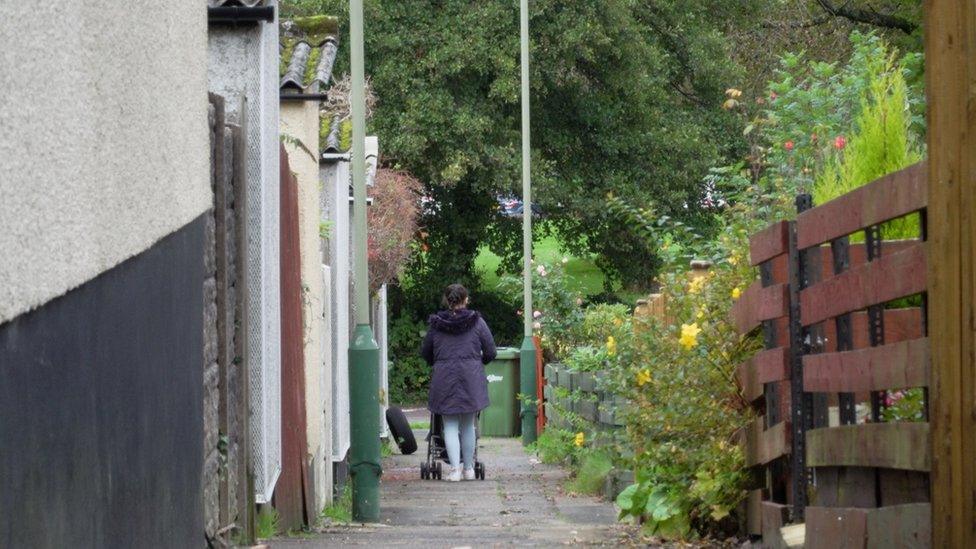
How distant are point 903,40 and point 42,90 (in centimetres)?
1748

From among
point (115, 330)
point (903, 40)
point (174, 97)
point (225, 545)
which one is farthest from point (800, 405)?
point (903, 40)

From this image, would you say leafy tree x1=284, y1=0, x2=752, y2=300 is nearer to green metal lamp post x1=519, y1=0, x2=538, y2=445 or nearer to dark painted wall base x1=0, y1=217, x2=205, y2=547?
green metal lamp post x1=519, y1=0, x2=538, y2=445

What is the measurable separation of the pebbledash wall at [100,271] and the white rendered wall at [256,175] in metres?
1.61

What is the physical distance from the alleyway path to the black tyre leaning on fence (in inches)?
10.0

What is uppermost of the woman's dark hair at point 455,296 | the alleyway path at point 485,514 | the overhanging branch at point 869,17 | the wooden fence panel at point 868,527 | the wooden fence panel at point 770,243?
the overhanging branch at point 869,17

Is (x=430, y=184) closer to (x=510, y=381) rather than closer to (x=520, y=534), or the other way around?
(x=510, y=381)

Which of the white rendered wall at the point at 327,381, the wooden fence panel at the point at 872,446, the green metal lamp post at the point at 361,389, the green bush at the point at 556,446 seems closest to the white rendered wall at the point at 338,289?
the white rendered wall at the point at 327,381

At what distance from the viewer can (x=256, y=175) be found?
6328 millimetres

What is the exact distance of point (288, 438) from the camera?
7.54m

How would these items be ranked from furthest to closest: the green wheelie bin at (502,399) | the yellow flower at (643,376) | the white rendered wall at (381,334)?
the green wheelie bin at (502,399), the white rendered wall at (381,334), the yellow flower at (643,376)

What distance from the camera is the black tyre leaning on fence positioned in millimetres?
15945

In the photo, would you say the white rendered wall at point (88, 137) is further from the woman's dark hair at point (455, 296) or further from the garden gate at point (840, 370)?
the woman's dark hair at point (455, 296)

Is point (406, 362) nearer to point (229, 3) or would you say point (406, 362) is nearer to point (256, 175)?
point (256, 175)

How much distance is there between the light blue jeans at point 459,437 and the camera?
13.3m
